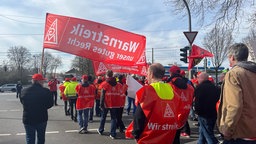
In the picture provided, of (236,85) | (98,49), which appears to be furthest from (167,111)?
(98,49)

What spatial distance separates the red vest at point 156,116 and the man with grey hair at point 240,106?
0.73 meters

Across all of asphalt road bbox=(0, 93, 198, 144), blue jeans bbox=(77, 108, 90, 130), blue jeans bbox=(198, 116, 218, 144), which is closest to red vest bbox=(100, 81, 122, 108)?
asphalt road bbox=(0, 93, 198, 144)

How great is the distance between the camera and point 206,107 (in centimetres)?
720

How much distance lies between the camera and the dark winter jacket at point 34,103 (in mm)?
6293

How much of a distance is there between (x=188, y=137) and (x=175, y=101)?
5395 millimetres

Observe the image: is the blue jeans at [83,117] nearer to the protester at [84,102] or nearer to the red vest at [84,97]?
the protester at [84,102]

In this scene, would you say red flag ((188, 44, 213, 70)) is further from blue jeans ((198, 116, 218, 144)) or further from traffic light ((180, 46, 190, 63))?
blue jeans ((198, 116, 218, 144))

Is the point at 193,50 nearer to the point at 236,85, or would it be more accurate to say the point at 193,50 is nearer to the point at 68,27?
the point at 68,27

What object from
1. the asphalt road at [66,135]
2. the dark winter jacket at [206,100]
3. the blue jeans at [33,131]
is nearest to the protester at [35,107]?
the blue jeans at [33,131]

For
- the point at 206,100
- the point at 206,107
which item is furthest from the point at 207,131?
the point at 206,100

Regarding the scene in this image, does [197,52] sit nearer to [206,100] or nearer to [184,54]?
[184,54]

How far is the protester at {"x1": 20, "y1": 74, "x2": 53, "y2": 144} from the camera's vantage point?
20.7 ft

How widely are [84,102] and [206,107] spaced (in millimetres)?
4471

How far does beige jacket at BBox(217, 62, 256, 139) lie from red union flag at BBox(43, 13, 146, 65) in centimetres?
674
